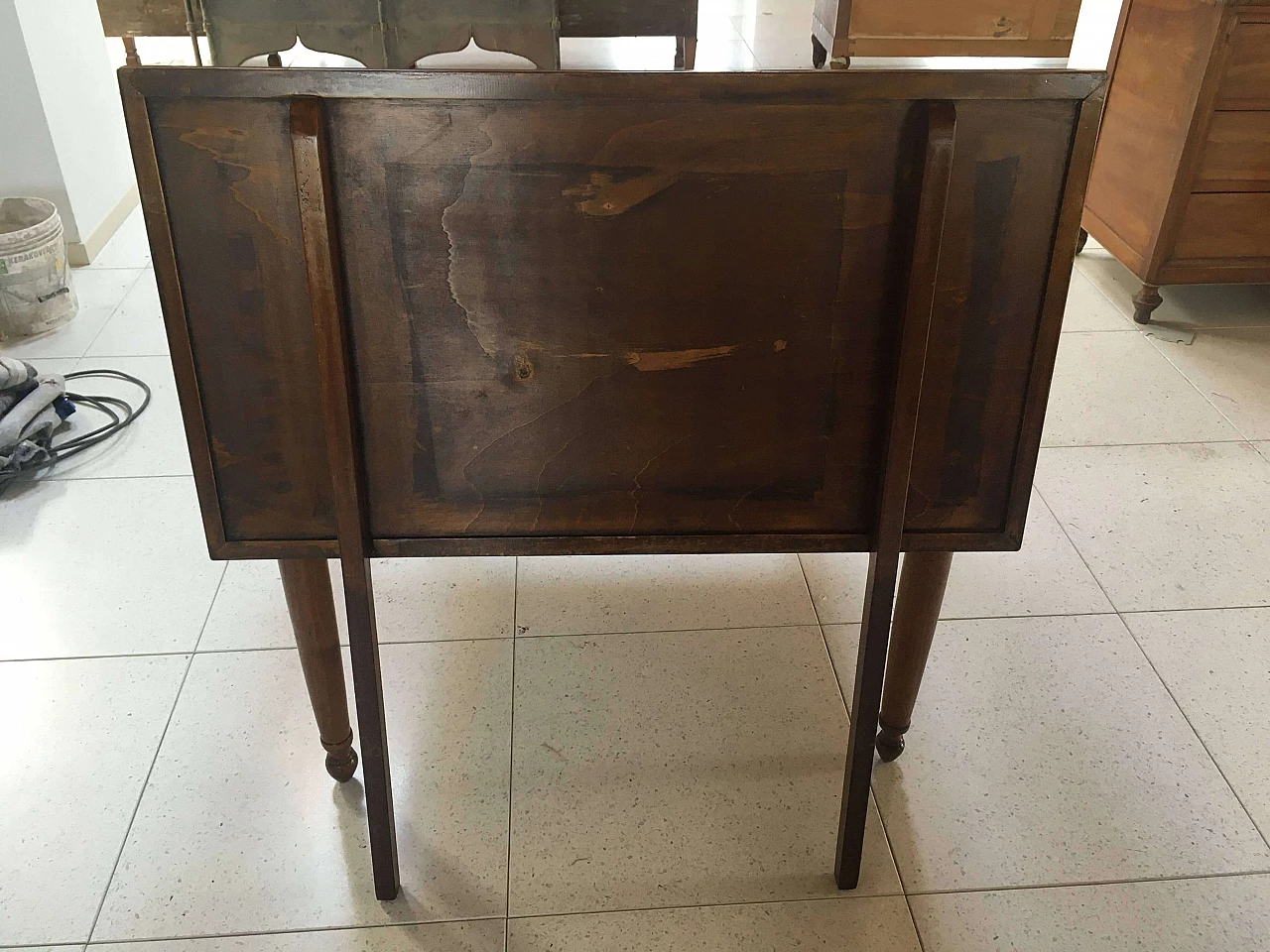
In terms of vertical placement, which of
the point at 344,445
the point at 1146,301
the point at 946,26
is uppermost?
the point at 946,26

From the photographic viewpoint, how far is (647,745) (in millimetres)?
1617

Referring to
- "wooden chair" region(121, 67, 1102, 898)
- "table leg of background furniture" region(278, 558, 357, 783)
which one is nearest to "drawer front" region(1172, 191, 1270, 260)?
"wooden chair" region(121, 67, 1102, 898)

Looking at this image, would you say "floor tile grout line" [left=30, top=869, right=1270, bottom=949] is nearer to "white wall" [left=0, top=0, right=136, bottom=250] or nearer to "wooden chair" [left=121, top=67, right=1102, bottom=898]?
"wooden chair" [left=121, top=67, right=1102, bottom=898]

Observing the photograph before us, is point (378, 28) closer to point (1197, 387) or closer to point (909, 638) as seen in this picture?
point (909, 638)

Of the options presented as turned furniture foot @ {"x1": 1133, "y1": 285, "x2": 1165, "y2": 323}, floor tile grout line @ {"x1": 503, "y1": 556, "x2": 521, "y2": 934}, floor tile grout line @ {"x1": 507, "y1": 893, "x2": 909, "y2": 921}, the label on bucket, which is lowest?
floor tile grout line @ {"x1": 503, "y1": 556, "x2": 521, "y2": 934}

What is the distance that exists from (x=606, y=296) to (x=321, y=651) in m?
0.64

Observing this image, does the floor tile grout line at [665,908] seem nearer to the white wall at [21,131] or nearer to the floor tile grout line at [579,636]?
the floor tile grout line at [579,636]

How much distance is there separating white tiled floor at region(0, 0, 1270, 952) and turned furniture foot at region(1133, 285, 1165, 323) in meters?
0.66

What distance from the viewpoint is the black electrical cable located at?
7.34 feet

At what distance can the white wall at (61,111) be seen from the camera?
111 inches

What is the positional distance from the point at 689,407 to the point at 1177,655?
111 centimetres

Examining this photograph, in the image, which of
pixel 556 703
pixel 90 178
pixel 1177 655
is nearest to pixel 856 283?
pixel 556 703

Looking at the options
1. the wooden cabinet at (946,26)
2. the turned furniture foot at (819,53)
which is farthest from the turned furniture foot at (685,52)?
the wooden cabinet at (946,26)

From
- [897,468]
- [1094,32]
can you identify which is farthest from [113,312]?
[1094,32]
